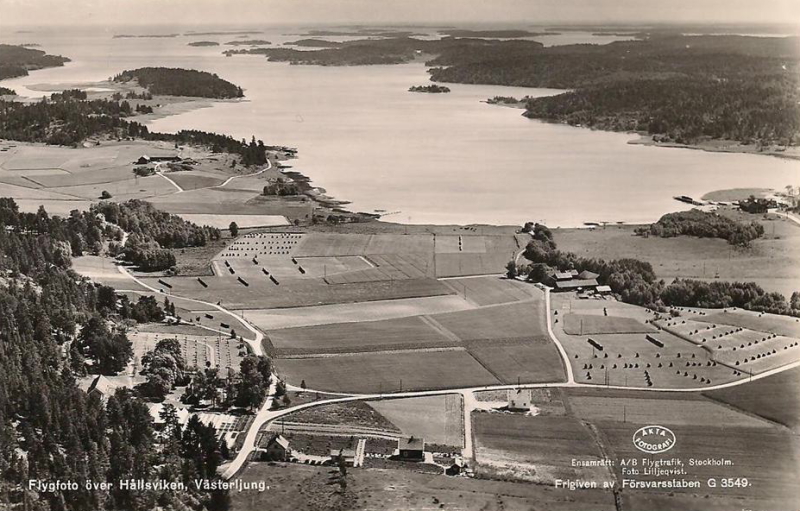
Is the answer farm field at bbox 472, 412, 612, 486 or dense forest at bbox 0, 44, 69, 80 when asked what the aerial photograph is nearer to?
farm field at bbox 472, 412, 612, 486

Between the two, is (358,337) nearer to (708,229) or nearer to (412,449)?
(412,449)

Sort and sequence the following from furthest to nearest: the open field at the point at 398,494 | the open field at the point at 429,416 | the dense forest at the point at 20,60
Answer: the dense forest at the point at 20,60 < the open field at the point at 429,416 < the open field at the point at 398,494

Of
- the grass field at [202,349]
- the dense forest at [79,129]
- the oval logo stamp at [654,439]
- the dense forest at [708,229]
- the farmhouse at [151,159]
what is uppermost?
the dense forest at [79,129]

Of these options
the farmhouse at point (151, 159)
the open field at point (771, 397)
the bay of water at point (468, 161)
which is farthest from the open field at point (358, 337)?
the farmhouse at point (151, 159)

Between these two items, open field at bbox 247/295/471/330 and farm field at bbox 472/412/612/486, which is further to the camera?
open field at bbox 247/295/471/330

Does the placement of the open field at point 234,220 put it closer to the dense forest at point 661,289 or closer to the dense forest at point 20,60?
the dense forest at point 661,289

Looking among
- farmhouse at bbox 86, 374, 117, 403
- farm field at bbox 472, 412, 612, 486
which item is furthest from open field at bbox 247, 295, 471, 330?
farm field at bbox 472, 412, 612, 486
